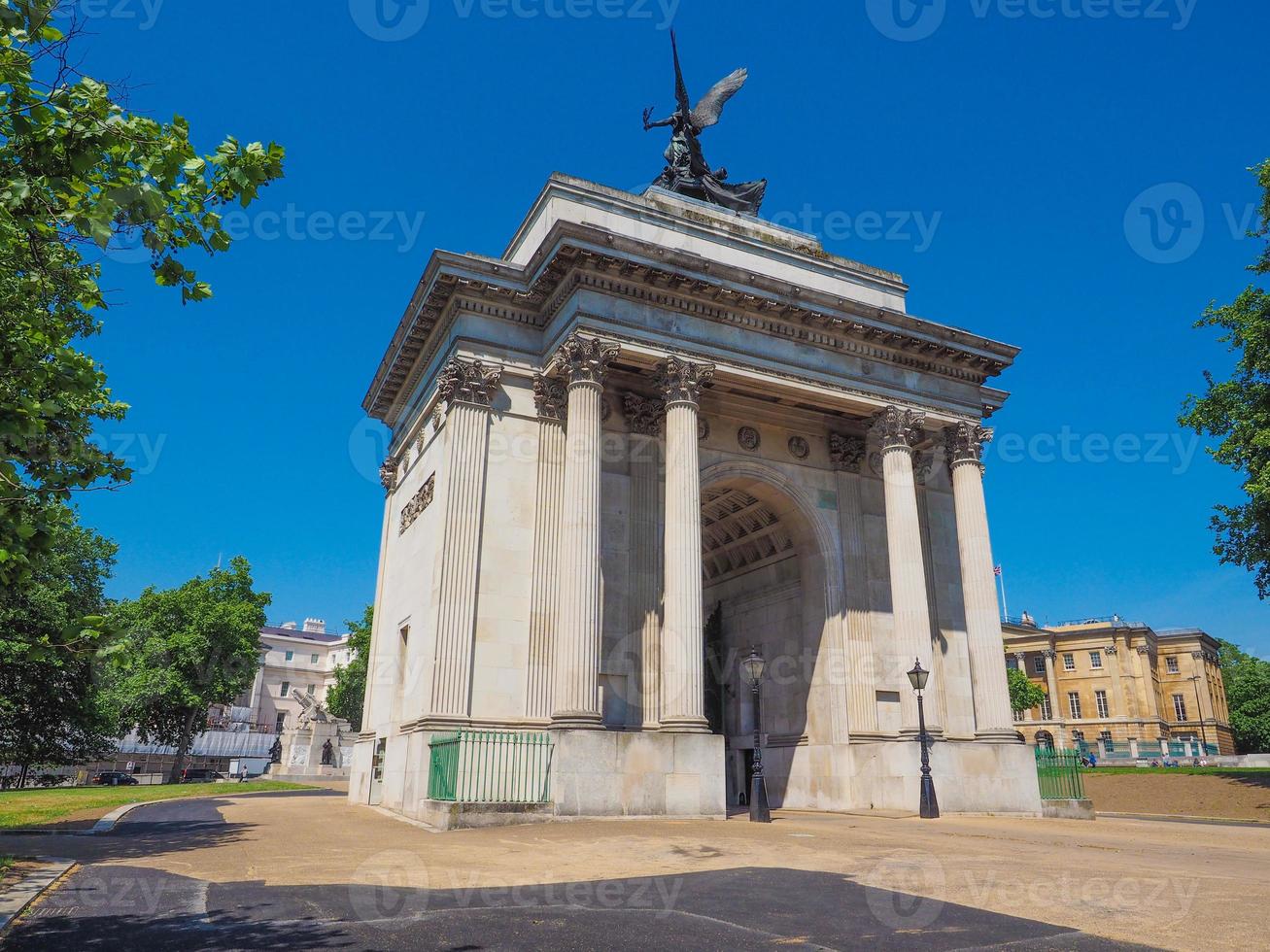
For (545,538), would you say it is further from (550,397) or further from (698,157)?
(698,157)

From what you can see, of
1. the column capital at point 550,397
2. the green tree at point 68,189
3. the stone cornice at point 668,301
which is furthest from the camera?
the column capital at point 550,397

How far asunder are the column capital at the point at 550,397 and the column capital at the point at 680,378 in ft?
9.84

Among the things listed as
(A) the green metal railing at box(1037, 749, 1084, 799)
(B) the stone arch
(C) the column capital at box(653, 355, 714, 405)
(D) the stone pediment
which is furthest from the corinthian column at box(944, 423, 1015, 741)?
(C) the column capital at box(653, 355, 714, 405)

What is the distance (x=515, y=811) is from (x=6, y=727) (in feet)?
82.9

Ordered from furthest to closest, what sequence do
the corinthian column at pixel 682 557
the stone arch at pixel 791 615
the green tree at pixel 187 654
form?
the green tree at pixel 187 654
the stone arch at pixel 791 615
the corinthian column at pixel 682 557

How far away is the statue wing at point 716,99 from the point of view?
36.3 metres

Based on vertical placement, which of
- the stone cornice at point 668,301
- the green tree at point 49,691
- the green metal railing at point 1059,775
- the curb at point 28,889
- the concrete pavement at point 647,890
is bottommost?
the concrete pavement at point 647,890

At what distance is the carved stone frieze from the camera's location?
1090 inches

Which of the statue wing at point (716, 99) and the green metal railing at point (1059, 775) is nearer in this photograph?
the green metal railing at point (1059, 775)

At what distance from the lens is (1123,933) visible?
788 cm

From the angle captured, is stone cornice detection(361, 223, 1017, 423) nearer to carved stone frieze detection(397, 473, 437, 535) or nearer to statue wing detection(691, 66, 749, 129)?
carved stone frieze detection(397, 473, 437, 535)

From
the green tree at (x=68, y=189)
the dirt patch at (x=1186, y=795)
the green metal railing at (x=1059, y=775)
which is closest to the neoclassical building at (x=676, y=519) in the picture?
the green metal railing at (x=1059, y=775)

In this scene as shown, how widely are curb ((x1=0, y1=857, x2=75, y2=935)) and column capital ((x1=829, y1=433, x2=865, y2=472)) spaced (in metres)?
24.8

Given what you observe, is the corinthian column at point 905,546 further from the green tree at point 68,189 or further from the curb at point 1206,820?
the green tree at point 68,189
